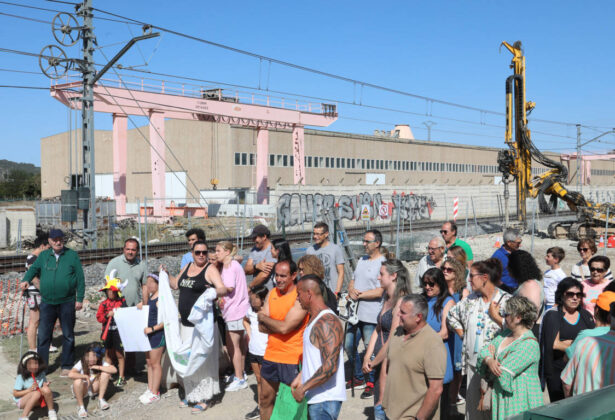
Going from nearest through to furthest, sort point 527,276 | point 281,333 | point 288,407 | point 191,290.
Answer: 1. point 288,407
2. point 281,333
3. point 527,276
4. point 191,290

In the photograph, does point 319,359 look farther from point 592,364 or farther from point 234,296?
point 234,296

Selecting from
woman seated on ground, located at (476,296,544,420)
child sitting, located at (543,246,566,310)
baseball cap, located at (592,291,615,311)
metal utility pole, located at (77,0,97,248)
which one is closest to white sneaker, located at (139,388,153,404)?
woman seated on ground, located at (476,296,544,420)

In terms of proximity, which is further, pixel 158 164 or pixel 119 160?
pixel 158 164

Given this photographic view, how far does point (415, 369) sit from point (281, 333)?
1.22m

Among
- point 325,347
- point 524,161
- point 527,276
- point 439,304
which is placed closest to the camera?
point 325,347

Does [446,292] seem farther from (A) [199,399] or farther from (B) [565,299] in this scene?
(A) [199,399]

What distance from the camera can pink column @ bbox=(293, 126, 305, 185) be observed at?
35.3m

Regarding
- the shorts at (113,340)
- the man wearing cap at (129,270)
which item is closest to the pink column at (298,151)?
the man wearing cap at (129,270)

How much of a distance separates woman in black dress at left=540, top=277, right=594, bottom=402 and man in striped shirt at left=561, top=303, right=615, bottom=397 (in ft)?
2.78

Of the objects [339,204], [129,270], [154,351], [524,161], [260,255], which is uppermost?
[524,161]

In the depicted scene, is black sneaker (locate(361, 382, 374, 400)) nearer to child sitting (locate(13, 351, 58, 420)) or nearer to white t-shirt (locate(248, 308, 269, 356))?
white t-shirt (locate(248, 308, 269, 356))

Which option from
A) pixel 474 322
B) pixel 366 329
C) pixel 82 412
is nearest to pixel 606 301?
pixel 474 322

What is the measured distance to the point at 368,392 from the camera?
6.70 metres

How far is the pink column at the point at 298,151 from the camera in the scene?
35.3m
